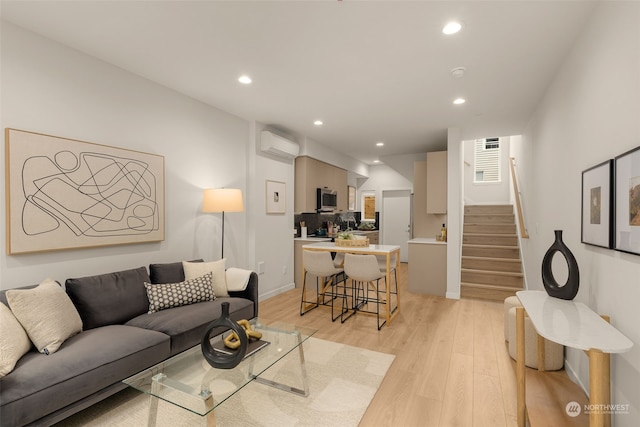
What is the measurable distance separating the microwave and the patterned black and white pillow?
3151mm

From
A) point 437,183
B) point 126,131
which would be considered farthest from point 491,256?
point 126,131

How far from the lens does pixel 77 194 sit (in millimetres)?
2607

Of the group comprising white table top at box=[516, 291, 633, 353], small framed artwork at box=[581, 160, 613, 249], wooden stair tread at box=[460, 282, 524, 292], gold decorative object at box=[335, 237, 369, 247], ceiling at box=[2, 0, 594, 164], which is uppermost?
ceiling at box=[2, 0, 594, 164]

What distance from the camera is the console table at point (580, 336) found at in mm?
1282

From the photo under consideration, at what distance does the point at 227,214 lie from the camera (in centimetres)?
420

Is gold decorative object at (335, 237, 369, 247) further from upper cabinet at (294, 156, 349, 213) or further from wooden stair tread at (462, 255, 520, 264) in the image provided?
wooden stair tread at (462, 255, 520, 264)

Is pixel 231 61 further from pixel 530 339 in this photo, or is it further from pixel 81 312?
pixel 530 339

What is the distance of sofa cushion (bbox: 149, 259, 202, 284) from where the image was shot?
3.05m

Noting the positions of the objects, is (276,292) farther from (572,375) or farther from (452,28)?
(452,28)

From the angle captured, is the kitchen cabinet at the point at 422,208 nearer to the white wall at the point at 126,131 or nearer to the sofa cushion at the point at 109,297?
the white wall at the point at 126,131

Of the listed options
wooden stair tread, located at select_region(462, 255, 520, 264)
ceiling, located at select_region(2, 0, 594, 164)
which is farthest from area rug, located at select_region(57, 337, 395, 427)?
wooden stair tread, located at select_region(462, 255, 520, 264)

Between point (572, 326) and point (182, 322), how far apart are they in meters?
2.60

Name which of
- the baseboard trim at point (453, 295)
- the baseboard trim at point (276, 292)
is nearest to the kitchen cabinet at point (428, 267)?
the baseboard trim at point (453, 295)

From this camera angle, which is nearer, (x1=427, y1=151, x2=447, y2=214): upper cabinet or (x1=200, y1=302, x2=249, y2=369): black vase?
(x1=200, y1=302, x2=249, y2=369): black vase
